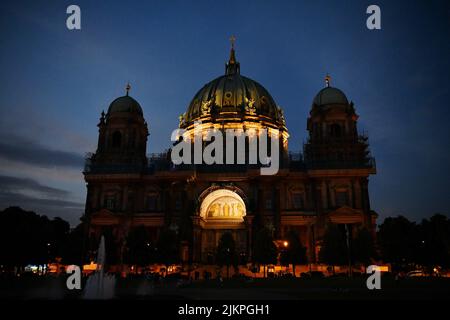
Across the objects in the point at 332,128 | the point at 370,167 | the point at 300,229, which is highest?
the point at 332,128

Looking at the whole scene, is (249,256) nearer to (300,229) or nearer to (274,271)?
(274,271)

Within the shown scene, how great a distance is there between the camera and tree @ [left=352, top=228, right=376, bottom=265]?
4897 cm

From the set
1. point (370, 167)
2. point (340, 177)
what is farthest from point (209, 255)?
point (370, 167)

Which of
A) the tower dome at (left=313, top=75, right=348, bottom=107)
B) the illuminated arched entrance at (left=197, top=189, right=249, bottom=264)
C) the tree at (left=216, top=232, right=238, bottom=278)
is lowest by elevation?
the tree at (left=216, top=232, right=238, bottom=278)

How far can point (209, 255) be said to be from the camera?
6322 centimetres

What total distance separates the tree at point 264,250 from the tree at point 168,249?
35.5ft

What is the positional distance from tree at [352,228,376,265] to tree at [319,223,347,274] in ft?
4.78

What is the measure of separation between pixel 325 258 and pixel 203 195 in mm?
21996

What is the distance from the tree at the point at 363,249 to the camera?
49.0 m

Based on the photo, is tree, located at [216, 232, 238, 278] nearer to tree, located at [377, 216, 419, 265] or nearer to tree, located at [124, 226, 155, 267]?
tree, located at [124, 226, 155, 267]

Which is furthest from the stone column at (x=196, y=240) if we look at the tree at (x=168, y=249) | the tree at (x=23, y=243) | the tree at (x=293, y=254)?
the tree at (x=23, y=243)

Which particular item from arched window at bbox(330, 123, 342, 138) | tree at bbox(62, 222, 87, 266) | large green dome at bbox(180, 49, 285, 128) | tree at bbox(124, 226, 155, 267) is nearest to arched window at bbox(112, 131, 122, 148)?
large green dome at bbox(180, 49, 285, 128)

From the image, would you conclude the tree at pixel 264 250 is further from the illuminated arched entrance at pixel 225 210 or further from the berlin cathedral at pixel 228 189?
the illuminated arched entrance at pixel 225 210

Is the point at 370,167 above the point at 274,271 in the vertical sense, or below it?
above
